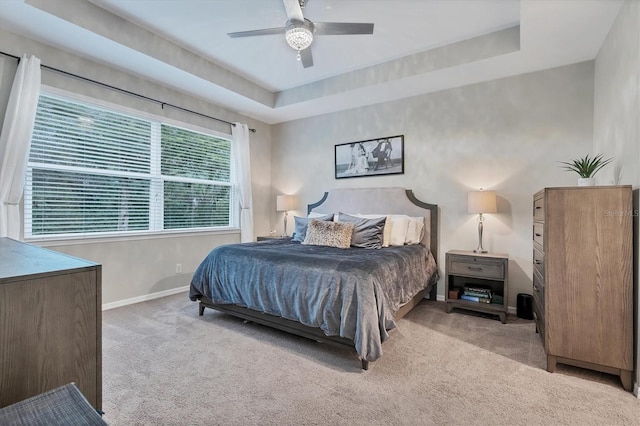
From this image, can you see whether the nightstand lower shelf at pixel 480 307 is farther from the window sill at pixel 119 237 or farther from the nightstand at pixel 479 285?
the window sill at pixel 119 237

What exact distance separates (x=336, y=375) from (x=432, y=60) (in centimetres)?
324

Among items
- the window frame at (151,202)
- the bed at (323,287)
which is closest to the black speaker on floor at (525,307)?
the bed at (323,287)

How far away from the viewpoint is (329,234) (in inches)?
141

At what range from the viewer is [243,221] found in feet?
16.6

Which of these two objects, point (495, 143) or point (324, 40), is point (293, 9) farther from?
point (495, 143)

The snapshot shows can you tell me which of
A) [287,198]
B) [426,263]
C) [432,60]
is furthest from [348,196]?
[432,60]

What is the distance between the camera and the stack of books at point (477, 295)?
330 centimetres

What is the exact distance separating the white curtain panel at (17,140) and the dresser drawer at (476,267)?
427cm

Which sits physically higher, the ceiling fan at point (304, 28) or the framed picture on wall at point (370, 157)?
the ceiling fan at point (304, 28)

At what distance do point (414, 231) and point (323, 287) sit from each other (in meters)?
1.84

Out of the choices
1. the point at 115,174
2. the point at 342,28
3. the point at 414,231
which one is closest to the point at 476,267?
the point at 414,231

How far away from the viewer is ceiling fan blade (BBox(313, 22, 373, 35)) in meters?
2.31

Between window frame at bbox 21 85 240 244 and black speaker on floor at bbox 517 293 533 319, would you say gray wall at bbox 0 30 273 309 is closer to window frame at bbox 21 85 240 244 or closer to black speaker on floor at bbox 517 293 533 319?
window frame at bbox 21 85 240 244

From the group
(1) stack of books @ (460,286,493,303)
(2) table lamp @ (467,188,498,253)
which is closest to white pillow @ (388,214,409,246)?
(2) table lamp @ (467,188,498,253)
